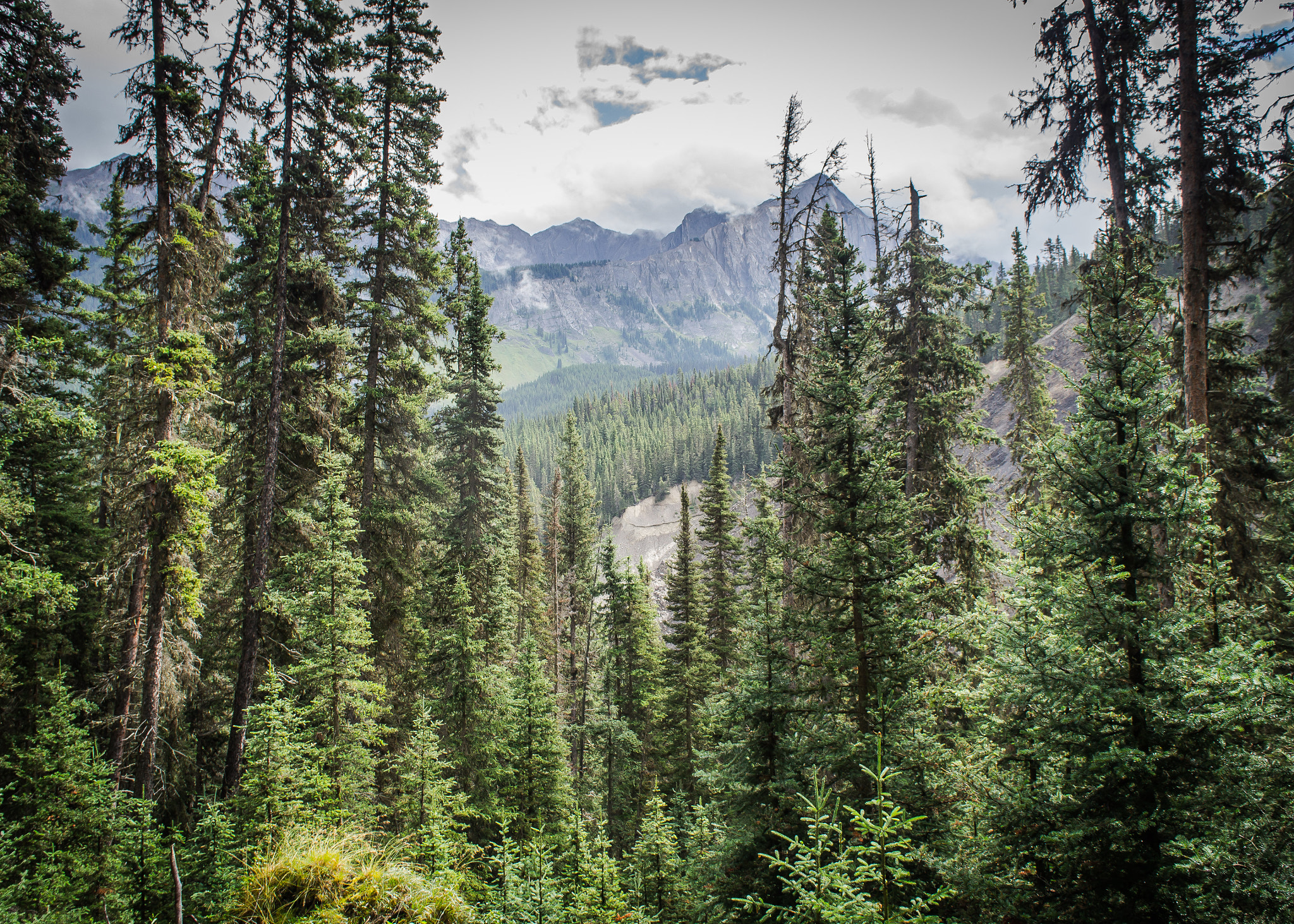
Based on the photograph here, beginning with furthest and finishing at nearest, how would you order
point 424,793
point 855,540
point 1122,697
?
point 424,793 < point 855,540 < point 1122,697

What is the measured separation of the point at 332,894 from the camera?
15.3ft

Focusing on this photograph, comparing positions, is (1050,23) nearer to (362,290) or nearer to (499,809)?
(362,290)

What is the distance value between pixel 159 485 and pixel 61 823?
5.91 meters

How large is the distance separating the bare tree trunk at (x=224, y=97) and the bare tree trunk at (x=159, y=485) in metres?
0.84

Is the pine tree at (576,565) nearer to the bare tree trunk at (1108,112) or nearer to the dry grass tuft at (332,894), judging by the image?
the dry grass tuft at (332,894)

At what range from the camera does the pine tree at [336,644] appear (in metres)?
11.5

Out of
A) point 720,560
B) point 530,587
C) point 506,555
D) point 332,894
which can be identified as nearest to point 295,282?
point 506,555

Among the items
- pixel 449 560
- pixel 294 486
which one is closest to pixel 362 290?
pixel 294 486

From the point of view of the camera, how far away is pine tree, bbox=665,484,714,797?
74.2ft

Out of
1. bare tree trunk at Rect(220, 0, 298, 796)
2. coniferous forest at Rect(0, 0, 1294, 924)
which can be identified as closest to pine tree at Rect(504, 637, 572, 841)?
coniferous forest at Rect(0, 0, 1294, 924)

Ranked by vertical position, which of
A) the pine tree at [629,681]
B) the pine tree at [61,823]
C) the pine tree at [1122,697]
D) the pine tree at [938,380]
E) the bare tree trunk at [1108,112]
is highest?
the bare tree trunk at [1108,112]

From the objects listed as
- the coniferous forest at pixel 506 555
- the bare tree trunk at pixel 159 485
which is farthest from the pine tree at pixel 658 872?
the bare tree trunk at pixel 159 485

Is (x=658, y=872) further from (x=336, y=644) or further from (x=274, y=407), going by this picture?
(x=274, y=407)

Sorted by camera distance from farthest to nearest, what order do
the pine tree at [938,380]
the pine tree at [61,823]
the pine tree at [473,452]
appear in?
1. the pine tree at [473,452]
2. the pine tree at [938,380]
3. the pine tree at [61,823]
